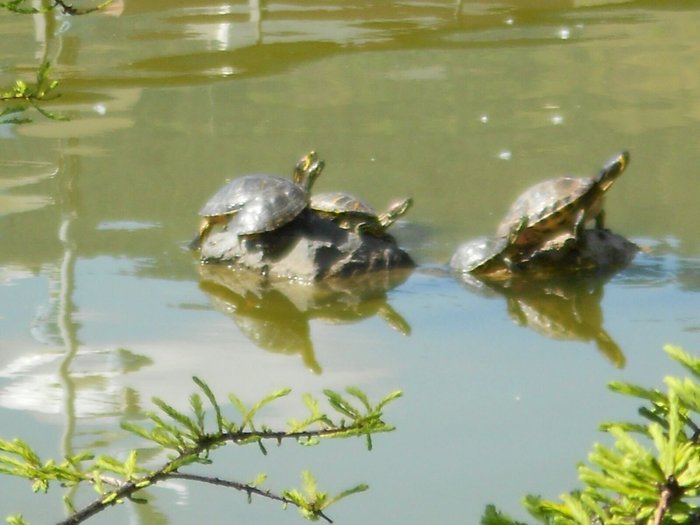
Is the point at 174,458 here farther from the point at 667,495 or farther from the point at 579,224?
the point at 579,224

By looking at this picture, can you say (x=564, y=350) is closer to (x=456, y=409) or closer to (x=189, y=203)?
(x=456, y=409)

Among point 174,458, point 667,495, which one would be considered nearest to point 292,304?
point 174,458

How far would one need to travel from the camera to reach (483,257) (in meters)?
6.80

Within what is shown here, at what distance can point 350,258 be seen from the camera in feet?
22.9

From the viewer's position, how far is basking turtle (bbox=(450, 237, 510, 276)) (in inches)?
A: 268

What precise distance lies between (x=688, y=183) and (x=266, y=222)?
3213 millimetres

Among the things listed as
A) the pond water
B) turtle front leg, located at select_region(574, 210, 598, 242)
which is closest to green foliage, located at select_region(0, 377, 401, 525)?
the pond water

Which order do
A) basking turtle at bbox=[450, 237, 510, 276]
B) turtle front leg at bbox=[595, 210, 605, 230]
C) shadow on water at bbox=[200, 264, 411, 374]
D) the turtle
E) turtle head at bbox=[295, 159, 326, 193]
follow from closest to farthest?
shadow on water at bbox=[200, 264, 411, 374], basking turtle at bbox=[450, 237, 510, 276], the turtle, turtle front leg at bbox=[595, 210, 605, 230], turtle head at bbox=[295, 159, 326, 193]

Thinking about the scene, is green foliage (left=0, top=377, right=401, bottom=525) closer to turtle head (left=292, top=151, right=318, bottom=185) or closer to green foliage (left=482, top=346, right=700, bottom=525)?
green foliage (left=482, top=346, right=700, bottom=525)

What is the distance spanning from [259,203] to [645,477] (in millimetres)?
5884

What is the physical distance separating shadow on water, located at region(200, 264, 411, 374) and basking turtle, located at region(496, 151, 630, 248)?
730 millimetres

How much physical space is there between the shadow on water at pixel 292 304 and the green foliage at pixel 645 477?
4.13 m

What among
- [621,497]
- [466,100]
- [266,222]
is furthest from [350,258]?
[621,497]

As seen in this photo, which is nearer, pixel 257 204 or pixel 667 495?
pixel 667 495
